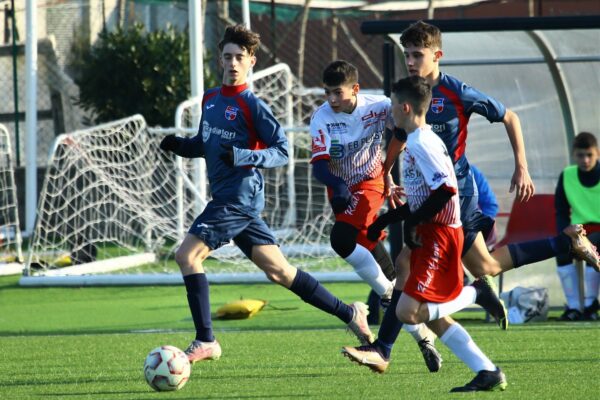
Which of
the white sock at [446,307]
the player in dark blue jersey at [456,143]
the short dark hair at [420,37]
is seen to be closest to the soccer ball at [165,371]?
the player in dark blue jersey at [456,143]

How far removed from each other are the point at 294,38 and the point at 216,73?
2.70 meters

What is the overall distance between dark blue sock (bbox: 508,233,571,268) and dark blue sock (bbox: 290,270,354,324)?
3.57ft

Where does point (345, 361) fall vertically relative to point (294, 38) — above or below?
below

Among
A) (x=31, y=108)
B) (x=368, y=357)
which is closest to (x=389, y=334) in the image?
(x=368, y=357)

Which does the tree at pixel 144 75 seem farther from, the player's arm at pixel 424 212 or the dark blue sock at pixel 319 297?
the player's arm at pixel 424 212

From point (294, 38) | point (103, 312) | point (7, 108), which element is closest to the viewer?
point (103, 312)

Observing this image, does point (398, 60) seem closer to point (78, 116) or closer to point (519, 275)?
point (519, 275)

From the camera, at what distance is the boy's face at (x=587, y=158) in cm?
1021

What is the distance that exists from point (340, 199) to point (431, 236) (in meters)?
1.03

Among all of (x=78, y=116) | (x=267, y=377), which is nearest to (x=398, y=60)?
(x=267, y=377)

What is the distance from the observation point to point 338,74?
7.27 metres

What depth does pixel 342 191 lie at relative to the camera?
6.90 m

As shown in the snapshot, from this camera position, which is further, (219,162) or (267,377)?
(219,162)

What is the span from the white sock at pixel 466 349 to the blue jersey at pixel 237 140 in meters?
1.71
